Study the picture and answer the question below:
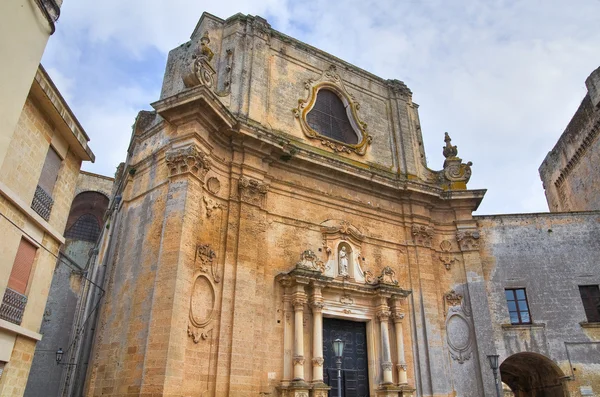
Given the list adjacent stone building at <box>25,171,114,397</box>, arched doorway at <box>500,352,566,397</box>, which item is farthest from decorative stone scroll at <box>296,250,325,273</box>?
adjacent stone building at <box>25,171,114,397</box>

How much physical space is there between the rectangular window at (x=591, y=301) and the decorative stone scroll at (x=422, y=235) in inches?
182

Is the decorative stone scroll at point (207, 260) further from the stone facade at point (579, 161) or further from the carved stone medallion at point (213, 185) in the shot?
the stone facade at point (579, 161)

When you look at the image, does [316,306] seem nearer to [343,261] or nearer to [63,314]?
[343,261]

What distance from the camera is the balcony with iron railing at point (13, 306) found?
7629mm

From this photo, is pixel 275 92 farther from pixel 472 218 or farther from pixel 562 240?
pixel 562 240

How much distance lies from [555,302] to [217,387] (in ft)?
33.2

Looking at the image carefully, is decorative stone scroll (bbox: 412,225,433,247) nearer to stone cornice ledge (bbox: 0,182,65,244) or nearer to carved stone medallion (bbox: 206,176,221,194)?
carved stone medallion (bbox: 206,176,221,194)

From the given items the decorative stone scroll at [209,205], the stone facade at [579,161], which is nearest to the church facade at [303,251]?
the decorative stone scroll at [209,205]

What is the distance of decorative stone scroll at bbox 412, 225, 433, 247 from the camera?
14.6 metres

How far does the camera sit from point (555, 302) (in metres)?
14.0

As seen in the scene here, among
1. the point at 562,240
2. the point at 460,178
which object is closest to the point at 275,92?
the point at 460,178

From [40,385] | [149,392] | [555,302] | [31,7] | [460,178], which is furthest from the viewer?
[40,385]

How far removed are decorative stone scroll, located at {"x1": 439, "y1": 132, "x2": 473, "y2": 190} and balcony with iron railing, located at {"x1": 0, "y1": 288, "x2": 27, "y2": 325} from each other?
12479 mm

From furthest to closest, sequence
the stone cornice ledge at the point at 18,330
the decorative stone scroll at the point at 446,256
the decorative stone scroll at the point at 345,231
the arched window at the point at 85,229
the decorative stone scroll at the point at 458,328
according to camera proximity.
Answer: the arched window at the point at 85,229, the decorative stone scroll at the point at 446,256, the decorative stone scroll at the point at 458,328, the decorative stone scroll at the point at 345,231, the stone cornice ledge at the point at 18,330
